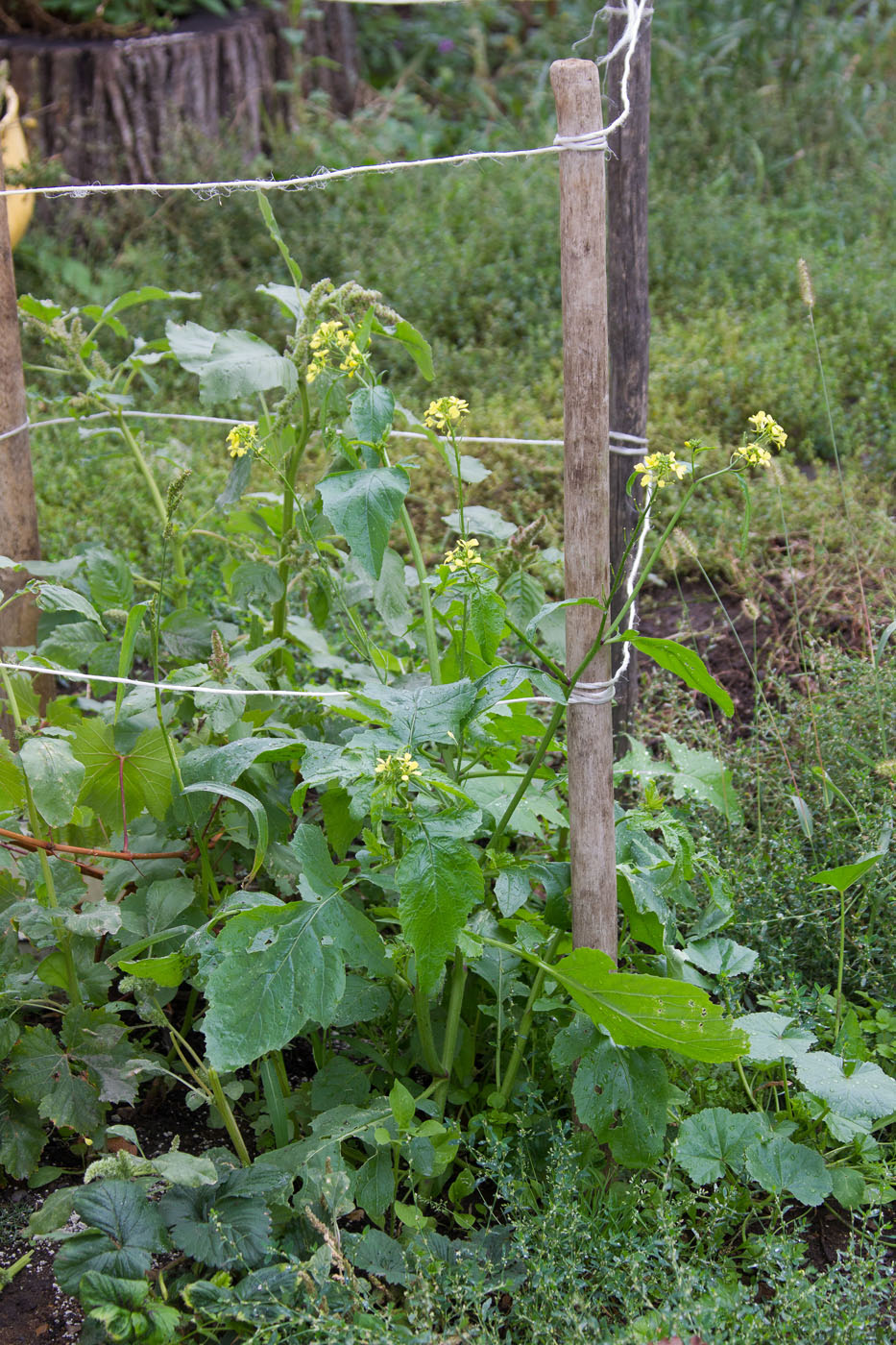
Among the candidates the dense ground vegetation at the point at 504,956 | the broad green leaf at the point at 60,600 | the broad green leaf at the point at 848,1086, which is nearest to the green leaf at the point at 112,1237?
the dense ground vegetation at the point at 504,956

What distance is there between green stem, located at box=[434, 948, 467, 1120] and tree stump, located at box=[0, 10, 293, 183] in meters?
5.32

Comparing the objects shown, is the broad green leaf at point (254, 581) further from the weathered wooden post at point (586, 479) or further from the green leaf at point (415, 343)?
the weathered wooden post at point (586, 479)

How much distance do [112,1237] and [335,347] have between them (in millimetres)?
1293

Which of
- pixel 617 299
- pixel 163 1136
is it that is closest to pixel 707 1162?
pixel 163 1136

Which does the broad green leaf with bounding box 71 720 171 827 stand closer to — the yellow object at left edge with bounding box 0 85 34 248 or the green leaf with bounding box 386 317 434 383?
the green leaf with bounding box 386 317 434 383

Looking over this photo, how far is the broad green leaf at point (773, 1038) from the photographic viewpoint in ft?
6.17

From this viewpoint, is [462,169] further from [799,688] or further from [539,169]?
[799,688]

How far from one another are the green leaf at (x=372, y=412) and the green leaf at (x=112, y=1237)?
3.55 feet

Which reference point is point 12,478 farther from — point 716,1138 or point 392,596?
point 716,1138

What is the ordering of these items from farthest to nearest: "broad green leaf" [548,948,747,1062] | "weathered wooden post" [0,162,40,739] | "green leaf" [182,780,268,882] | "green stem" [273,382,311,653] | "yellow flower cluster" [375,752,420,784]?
"weathered wooden post" [0,162,40,739], "green stem" [273,382,311,653], "green leaf" [182,780,268,882], "broad green leaf" [548,948,747,1062], "yellow flower cluster" [375,752,420,784]

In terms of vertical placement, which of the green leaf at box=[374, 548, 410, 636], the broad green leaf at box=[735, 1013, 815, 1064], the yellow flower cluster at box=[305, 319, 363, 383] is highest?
the yellow flower cluster at box=[305, 319, 363, 383]

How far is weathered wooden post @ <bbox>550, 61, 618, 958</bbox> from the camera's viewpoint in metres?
1.69

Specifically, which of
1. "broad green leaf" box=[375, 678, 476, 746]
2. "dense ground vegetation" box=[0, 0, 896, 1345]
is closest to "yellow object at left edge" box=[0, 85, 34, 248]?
"dense ground vegetation" box=[0, 0, 896, 1345]

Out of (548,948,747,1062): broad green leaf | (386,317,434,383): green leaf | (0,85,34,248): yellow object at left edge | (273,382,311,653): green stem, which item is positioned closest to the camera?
(548,948,747,1062): broad green leaf
